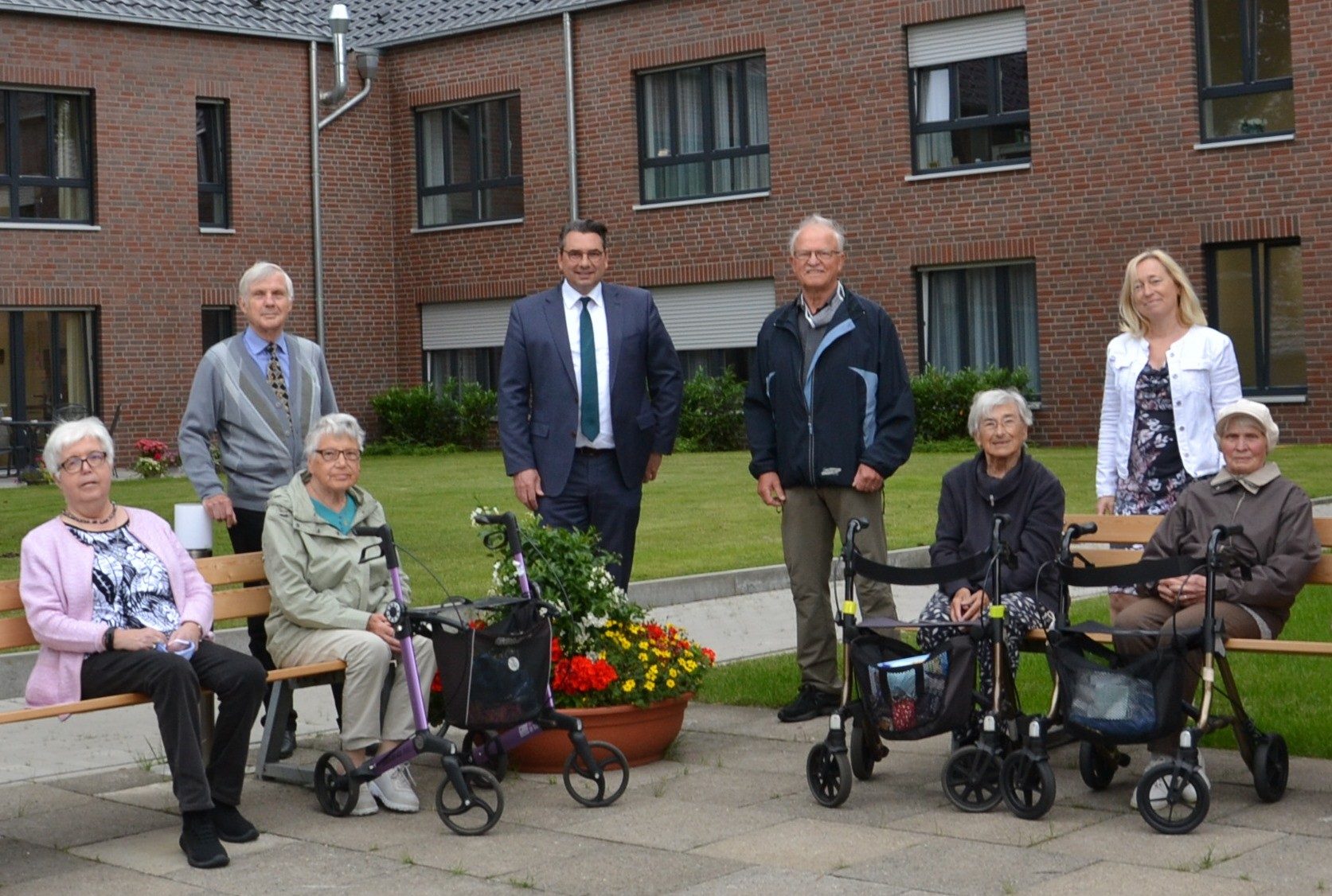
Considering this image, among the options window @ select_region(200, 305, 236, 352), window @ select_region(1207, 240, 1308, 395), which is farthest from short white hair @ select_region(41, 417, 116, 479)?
window @ select_region(200, 305, 236, 352)

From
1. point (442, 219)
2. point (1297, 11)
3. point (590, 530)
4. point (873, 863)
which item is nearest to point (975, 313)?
point (1297, 11)

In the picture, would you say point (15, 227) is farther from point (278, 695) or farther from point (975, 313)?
point (278, 695)

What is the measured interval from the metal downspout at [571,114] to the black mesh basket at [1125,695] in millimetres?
22687

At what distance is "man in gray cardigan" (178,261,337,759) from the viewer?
7.24 m

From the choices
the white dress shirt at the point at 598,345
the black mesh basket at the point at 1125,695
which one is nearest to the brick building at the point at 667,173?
the white dress shirt at the point at 598,345

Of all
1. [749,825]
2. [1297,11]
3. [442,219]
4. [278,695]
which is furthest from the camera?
[442,219]

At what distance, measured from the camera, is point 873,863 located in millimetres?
5418

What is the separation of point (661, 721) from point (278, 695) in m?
1.45

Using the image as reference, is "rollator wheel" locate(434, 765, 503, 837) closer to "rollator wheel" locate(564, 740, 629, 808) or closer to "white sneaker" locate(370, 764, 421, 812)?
"white sneaker" locate(370, 764, 421, 812)

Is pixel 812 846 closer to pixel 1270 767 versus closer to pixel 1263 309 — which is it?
pixel 1270 767

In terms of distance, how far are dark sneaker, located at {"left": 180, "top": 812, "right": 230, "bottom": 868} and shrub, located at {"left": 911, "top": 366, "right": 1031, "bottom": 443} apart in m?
19.2

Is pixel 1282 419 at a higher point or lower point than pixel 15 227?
lower

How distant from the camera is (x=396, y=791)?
6391mm

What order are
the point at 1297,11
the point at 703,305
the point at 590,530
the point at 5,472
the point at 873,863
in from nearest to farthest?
the point at 873,863, the point at 590,530, the point at 1297,11, the point at 5,472, the point at 703,305
